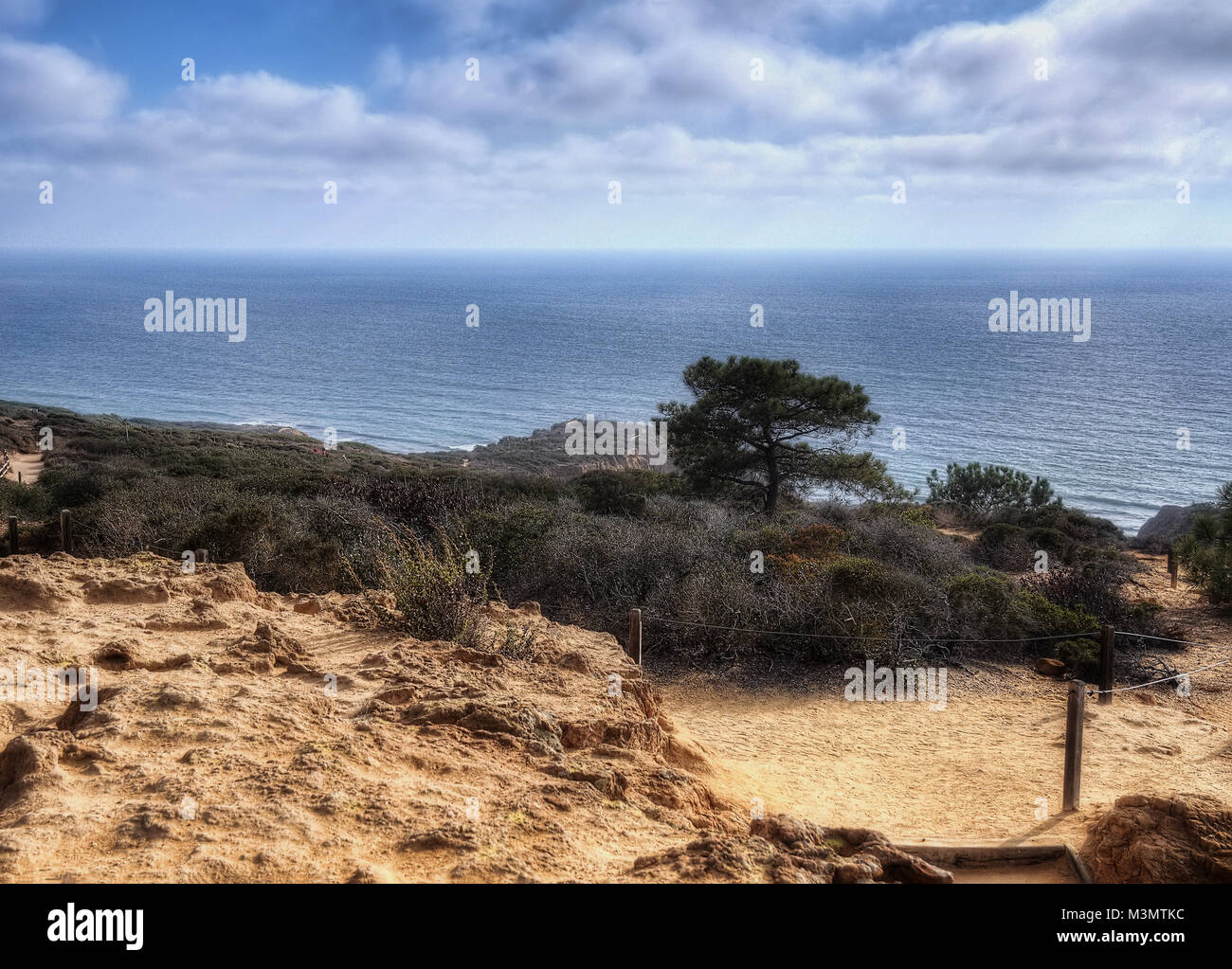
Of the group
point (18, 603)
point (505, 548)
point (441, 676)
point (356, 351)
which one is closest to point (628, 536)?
point (505, 548)

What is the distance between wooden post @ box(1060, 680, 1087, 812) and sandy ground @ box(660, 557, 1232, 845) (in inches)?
5.3

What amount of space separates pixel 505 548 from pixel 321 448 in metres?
27.8

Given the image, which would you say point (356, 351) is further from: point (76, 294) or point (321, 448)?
point (76, 294)

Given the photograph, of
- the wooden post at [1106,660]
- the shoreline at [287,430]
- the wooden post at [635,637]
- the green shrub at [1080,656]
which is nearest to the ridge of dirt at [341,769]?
the wooden post at [635,637]

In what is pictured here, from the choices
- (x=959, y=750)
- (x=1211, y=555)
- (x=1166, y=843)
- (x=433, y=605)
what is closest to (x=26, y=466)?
(x=433, y=605)

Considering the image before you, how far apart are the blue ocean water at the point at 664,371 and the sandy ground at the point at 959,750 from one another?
80.5ft

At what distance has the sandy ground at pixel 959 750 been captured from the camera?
7.57 metres

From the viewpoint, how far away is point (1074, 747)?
759 centimetres

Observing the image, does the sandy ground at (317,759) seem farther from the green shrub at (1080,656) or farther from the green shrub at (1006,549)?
the green shrub at (1006,549)

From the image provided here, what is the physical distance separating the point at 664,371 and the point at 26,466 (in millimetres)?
52007

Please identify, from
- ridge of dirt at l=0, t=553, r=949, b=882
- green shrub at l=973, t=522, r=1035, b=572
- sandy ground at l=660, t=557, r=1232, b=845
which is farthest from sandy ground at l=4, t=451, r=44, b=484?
green shrub at l=973, t=522, r=1035, b=572

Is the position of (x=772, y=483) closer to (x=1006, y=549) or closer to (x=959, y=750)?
(x=1006, y=549)

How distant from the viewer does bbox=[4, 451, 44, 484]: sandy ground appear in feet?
94.2
